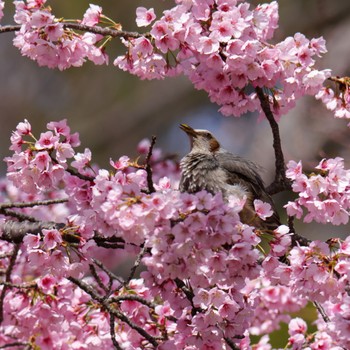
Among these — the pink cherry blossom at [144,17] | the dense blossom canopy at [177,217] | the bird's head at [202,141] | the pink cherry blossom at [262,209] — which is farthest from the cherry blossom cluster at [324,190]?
the bird's head at [202,141]

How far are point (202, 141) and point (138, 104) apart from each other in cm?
654

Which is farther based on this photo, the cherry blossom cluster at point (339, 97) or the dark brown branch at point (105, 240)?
the cherry blossom cluster at point (339, 97)

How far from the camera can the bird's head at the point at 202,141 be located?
3816mm

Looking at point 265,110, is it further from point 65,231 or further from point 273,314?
point 273,314

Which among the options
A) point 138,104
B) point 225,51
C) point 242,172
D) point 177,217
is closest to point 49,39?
point 225,51

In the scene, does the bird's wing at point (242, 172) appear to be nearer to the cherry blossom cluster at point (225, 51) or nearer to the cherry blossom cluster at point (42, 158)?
the cherry blossom cluster at point (225, 51)

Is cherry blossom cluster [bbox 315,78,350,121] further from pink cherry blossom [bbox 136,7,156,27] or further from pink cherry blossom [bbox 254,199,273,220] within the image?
pink cherry blossom [bbox 136,7,156,27]

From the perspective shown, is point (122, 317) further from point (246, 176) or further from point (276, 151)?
point (246, 176)

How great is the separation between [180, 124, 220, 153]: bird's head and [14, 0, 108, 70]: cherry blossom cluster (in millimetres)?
1105

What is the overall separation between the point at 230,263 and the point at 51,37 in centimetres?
103

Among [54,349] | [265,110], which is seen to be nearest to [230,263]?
Answer: [265,110]

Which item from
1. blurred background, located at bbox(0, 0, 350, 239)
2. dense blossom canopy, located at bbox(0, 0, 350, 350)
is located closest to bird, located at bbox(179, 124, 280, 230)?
dense blossom canopy, located at bbox(0, 0, 350, 350)

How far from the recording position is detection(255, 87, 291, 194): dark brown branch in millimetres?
2754

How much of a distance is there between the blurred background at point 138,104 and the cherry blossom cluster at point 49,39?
3.94 metres
